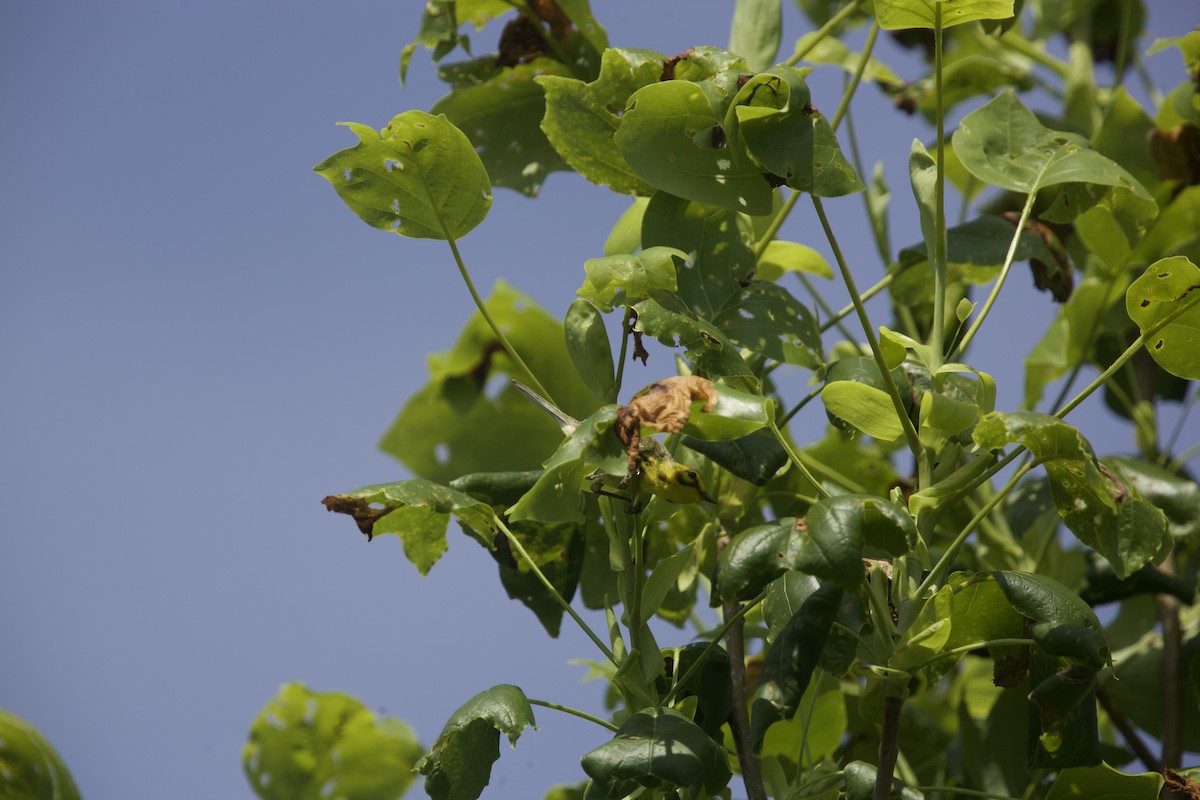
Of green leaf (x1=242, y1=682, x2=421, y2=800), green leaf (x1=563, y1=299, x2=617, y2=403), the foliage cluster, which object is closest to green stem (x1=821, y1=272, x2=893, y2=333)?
the foliage cluster

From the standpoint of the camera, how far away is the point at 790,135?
797 millimetres

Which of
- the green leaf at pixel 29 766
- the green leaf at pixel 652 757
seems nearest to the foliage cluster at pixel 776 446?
the green leaf at pixel 652 757

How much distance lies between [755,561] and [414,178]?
443 millimetres

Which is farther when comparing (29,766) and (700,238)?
(29,766)

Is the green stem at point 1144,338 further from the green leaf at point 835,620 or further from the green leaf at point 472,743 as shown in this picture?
the green leaf at point 472,743

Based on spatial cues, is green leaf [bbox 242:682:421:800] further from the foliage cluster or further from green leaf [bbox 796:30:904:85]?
green leaf [bbox 796:30:904:85]

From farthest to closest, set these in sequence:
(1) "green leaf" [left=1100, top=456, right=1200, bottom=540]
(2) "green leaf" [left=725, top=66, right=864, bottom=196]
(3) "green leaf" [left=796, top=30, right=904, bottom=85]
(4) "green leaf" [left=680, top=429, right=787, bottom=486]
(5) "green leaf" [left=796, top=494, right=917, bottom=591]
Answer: (3) "green leaf" [left=796, top=30, right=904, bottom=85] → (1) "green leaf" [left=1100, top=456, right=1200, bottom=540] → (4) "green leaf" [left=680, top=429, right=787, bottom=486] → (2) "green leaf" [left=725, top=66, right=864, bottom=196] → (5) "green leaf" [left=796, top=494, right=917, bottom=591]

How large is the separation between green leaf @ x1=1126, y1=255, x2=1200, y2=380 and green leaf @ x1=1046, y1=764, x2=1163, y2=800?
34 cm

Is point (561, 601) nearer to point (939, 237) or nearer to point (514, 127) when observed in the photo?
point (939, 237)

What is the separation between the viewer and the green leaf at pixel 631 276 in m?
0.86

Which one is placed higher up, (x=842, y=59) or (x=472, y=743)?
(x=842, y=59)

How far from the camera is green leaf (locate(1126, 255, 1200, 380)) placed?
2.72 feet

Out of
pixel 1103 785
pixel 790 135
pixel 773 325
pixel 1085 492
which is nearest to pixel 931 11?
pixel 790 135

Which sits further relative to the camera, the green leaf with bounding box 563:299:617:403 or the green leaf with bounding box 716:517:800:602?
the green leaf with bounding box 563:299:617:403
